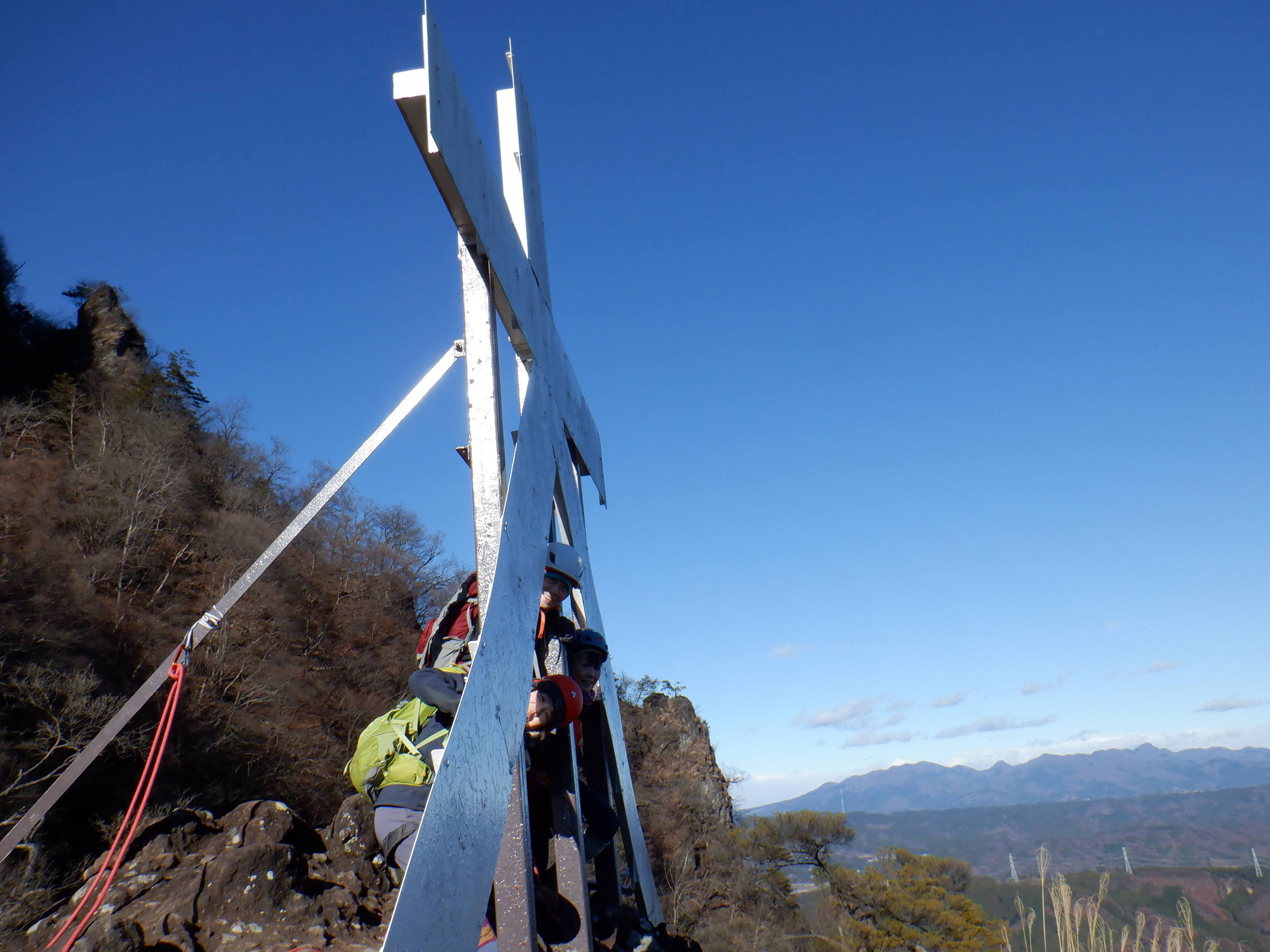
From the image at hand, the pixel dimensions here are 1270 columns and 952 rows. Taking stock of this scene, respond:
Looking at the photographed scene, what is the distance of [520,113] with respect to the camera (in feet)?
9.25

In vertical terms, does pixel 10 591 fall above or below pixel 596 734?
above

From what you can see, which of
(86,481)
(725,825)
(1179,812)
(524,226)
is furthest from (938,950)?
(1179,812)

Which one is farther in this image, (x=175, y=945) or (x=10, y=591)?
(x=10, y=591)

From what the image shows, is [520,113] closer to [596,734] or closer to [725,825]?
[596,734]

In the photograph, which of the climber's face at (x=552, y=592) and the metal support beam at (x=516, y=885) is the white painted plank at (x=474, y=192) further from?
the metal support beam at (x=516, y=885)

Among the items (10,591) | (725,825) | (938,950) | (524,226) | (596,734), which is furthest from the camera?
(725,825)

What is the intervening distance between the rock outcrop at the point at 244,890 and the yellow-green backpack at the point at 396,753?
1.09 meters

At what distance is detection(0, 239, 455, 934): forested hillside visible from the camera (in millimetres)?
11047

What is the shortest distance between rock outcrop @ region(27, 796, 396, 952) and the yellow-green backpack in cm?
109

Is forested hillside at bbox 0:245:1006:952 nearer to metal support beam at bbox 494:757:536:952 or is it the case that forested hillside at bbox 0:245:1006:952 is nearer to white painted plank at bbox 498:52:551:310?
metal support beam at bbox 494:757:536:952

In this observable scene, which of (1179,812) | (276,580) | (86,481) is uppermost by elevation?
(86,481)

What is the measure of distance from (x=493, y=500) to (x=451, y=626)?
84cm

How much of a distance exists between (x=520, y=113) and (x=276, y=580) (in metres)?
20.1

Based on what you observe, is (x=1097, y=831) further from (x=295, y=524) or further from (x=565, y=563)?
(x=295, y=524)
